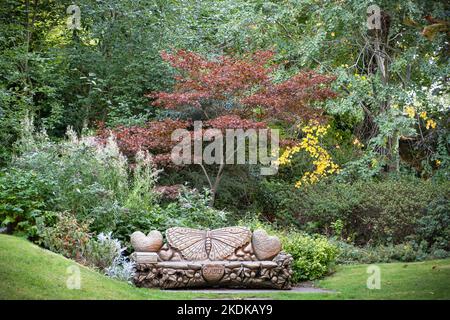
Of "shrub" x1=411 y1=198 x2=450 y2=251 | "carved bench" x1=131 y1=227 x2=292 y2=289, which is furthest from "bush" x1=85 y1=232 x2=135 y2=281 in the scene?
"shrub" x1=411 y1=198 x2=450 y2=251

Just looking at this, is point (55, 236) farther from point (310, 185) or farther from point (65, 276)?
point (310, 185)

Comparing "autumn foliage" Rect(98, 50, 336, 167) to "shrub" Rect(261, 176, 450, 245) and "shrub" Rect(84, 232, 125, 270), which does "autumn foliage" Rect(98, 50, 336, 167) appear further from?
"shrub" Rect(84, 232, 125, 270)

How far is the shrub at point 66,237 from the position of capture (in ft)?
28.1

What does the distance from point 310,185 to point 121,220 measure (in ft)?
16.2

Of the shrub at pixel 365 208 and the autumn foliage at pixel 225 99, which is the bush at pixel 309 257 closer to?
the shrub at pixel 365 208

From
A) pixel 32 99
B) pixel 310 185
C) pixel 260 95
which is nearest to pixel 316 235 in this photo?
pixel 310 185

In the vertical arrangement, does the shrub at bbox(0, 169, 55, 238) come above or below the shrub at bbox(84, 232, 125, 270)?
above

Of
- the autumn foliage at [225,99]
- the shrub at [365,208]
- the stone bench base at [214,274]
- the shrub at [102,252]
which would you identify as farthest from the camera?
the autumn foliage at [225,99]

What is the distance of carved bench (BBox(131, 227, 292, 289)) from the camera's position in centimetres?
850

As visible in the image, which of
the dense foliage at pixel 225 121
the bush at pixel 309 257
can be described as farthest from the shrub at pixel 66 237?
the bush at pixel 309 257

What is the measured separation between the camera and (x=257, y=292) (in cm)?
838

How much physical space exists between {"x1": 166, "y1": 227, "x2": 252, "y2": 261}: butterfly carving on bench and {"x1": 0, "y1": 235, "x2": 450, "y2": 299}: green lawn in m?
0.74

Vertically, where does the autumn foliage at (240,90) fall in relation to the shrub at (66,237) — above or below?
above
